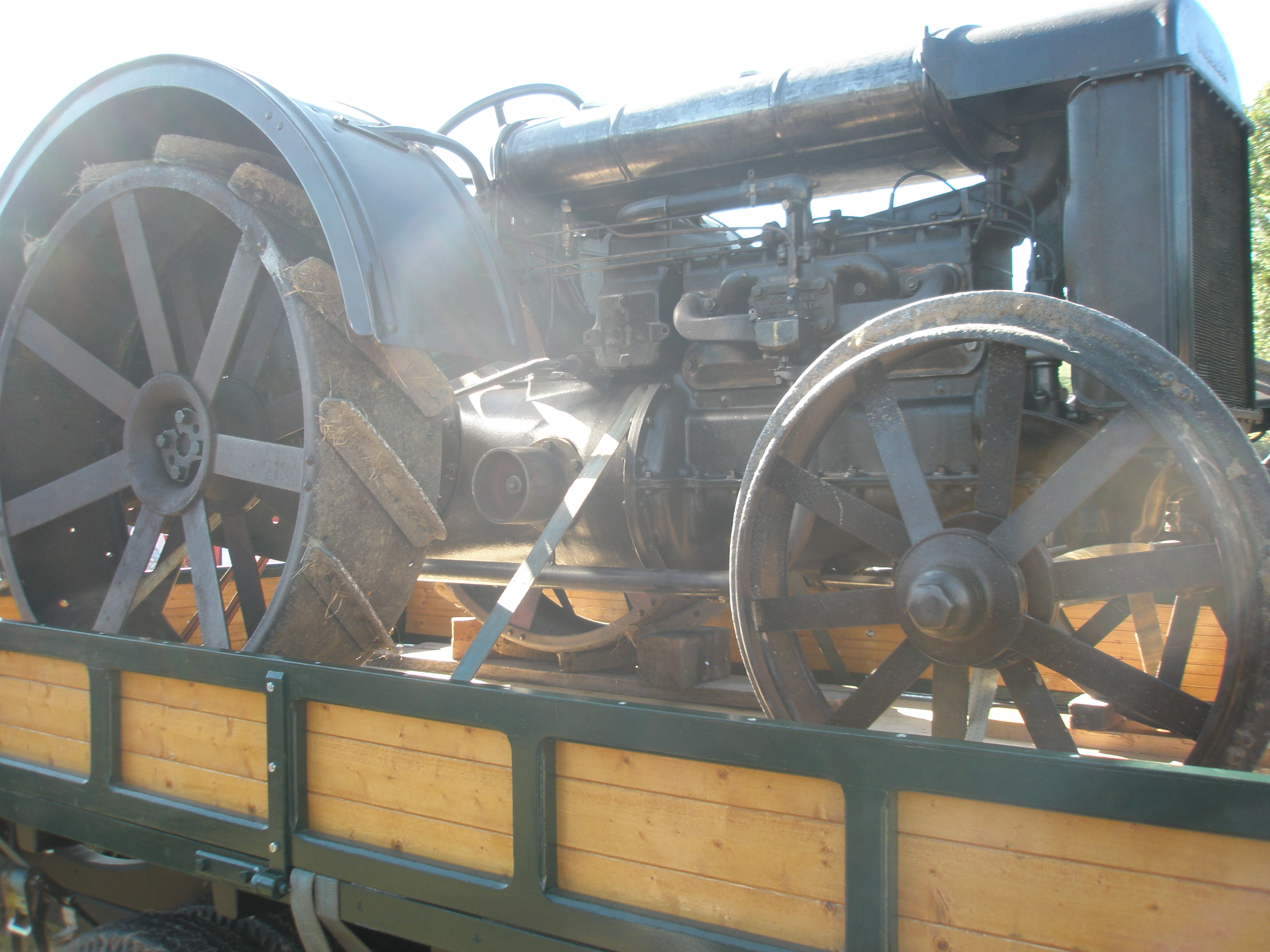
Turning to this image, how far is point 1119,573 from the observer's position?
5.32 ft

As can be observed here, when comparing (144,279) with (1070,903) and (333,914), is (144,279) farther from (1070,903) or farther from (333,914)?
(1070,903)

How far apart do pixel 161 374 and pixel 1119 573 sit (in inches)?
90.1

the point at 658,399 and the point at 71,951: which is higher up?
the point at 658,399

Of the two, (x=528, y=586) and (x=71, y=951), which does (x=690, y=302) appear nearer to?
(x=528, y=586)

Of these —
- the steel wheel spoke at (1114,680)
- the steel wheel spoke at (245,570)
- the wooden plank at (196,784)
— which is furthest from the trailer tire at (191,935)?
the steel wheel spoke at (1114,680)

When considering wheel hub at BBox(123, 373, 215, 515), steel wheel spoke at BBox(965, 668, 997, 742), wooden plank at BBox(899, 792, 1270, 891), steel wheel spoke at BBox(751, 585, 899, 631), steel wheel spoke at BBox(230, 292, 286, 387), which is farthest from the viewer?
steel wheel spoke at BBox(230, 292, 286, 387)

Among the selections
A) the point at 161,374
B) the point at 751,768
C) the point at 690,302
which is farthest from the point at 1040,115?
the point at 161,374

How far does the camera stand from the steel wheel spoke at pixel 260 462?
2229 millimetres

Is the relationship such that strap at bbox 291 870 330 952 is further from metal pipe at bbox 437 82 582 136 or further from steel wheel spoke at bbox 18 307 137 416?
metal pipe at bbox 437 82 582 136

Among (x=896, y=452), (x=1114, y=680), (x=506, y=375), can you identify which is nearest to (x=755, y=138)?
(x=506, y=375)

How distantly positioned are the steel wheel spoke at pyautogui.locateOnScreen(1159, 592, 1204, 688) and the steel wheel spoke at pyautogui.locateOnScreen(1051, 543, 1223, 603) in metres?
0.56

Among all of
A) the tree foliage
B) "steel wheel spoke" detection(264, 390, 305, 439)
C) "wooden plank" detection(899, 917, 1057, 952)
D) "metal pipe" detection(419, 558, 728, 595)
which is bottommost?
"wooden plank" detection(899, 917, 1057, 952)

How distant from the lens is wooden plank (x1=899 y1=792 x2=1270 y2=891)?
1071mm

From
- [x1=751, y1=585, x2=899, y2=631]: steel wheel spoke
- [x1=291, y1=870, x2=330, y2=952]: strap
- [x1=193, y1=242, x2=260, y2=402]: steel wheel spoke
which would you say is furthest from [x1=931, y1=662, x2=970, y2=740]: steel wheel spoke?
[x1=193, y1=242, x2=260, y2=402]: steel wheel spoke
